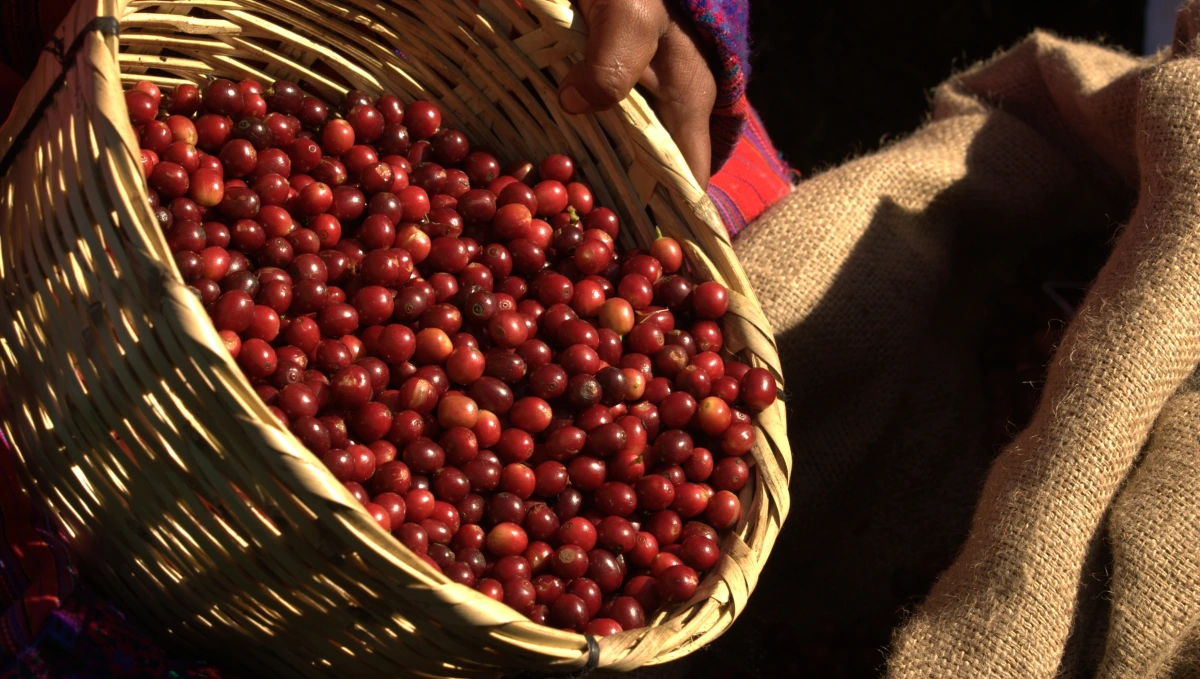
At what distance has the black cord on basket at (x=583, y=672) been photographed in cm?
176

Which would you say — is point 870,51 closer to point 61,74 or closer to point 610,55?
point 610,55

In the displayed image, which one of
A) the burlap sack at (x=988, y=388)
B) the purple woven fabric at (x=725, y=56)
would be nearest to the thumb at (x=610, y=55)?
the purple woven fabric at (x=725, y=56)

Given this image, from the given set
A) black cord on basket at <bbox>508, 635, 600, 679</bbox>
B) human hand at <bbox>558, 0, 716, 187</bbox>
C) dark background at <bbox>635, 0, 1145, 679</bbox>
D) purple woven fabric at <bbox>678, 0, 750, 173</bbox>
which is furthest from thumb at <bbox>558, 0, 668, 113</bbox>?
dark background at <bbox>635, 0, 1145, 679</bbox>

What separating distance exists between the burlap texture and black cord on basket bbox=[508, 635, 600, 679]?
2.67ft

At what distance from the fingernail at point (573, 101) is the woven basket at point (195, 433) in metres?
0.11

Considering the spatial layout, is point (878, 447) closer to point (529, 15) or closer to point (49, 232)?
point (529, 15)

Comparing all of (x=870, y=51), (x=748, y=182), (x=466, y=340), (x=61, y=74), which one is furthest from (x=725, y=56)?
(x=870, y=51)

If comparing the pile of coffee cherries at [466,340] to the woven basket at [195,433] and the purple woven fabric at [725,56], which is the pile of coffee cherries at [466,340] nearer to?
the woven basket at [195,433]

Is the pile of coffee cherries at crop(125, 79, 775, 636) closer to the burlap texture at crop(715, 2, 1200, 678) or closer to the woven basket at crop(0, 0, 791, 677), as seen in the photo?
the woven basket at crop(0, 0, 791, 677)

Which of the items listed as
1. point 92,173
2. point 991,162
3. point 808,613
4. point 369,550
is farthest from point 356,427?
point 991,162

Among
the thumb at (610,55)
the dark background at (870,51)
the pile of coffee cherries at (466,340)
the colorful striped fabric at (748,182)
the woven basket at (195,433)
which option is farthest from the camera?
the dark background at (870,51)

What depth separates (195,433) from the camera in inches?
61.1

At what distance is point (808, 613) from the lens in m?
2.90

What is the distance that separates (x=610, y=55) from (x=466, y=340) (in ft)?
2.26
